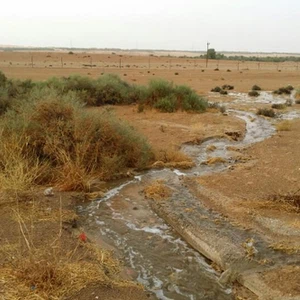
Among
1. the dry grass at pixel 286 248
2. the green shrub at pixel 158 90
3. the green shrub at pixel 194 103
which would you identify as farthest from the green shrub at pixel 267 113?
the dry grass at pixel 286 248

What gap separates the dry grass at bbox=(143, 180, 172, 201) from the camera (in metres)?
10.2

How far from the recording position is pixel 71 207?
943 cm

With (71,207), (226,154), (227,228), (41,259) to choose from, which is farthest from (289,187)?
(41,259)

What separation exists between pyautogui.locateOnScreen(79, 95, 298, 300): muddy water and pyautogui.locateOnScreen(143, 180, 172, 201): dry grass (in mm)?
209

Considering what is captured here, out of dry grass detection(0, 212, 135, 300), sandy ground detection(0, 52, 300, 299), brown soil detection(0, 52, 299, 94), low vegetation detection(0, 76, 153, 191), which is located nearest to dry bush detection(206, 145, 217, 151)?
sandy ground detection(0, 52, 300, 299)

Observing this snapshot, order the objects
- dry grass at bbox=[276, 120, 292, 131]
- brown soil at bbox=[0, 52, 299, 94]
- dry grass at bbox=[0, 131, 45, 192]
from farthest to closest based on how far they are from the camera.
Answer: brown soil at bbox=[0, 52, 299, 94] < dry grass at bbox=[276, 120, 292, 131] < dry grass at bbox=[0, 131, 45, 192]

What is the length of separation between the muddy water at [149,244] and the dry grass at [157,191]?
0.21m

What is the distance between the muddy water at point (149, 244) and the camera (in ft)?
21.2

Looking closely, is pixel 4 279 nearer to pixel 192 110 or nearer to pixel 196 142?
pixel 196 142

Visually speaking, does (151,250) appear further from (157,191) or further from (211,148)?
(211,148)

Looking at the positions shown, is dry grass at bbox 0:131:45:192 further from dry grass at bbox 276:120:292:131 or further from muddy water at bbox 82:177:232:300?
dry grass at bbox 276:120:292:131

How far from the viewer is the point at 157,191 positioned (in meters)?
10.4

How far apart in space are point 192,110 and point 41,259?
59.6 feet

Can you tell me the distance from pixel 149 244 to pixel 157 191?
261 cm
